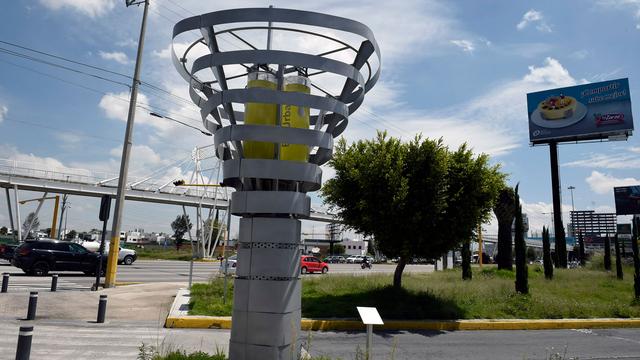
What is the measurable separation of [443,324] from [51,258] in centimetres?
1857

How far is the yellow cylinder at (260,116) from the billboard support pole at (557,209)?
3735 cm

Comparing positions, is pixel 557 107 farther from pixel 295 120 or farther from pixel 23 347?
pixel 23 347

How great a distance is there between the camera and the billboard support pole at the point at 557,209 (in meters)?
37.2

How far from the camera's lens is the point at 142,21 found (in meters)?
18.8

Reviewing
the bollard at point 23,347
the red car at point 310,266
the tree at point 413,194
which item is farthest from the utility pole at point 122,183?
the red car at point 310,266

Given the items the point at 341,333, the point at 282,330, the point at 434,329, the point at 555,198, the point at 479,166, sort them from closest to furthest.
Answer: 1. the point at 282,330
2. the point at 341,333
3. the point at 434,329
4. the point at 479,166
5. the point at 555,198

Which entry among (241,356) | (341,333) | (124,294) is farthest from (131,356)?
(124,294)

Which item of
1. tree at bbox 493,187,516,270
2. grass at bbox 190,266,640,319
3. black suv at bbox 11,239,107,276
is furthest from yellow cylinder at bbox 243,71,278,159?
tree at bbox 493,187,516,270

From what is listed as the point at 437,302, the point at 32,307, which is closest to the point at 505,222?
the point at 437,302

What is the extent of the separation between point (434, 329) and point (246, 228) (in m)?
8.09

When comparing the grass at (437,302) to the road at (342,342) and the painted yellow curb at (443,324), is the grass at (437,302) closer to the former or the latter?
the painted yellow curb at (443,324)

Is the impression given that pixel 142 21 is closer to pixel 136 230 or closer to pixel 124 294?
pixel 124 294

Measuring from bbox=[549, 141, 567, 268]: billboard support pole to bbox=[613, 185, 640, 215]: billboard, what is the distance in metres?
24.9

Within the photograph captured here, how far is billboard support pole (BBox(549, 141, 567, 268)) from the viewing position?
3724 centimetres
